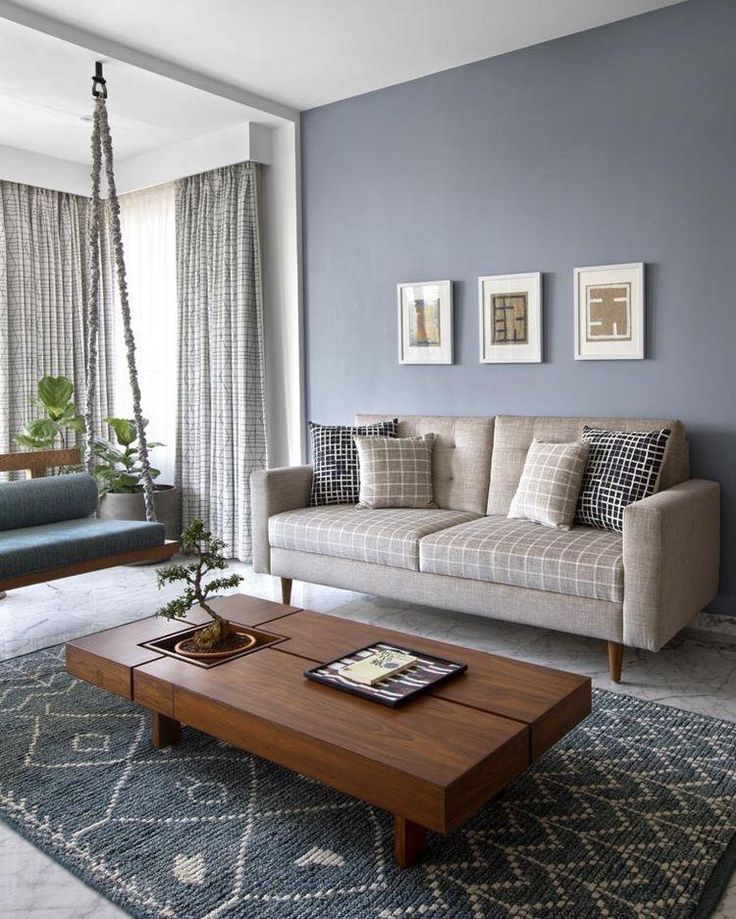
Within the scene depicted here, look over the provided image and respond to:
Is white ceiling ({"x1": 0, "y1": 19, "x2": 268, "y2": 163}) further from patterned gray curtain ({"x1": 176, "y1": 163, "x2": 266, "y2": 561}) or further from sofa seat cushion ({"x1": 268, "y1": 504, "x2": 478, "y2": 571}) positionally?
sofa seat cushion ({"x1": 268, "y1": 504, "x2": 478, "y2": 571})

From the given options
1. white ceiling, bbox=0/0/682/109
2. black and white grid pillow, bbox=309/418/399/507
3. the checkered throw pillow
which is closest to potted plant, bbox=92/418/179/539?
black and white grid pillow, bbox=309/418/399/507

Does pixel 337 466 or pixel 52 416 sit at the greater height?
pixel 52 416

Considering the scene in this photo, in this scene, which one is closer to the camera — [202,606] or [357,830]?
[357,830]

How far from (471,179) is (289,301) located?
4.41ft

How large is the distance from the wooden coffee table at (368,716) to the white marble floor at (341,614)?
1.55 feet

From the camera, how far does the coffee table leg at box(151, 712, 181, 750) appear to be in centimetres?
248

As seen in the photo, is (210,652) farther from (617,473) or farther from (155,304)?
(155,304)

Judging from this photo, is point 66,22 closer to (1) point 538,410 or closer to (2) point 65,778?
(1) point 538,410

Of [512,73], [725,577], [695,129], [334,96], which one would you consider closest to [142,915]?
[725,577]

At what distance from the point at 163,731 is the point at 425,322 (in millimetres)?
2615

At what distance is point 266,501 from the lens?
4.04 meters

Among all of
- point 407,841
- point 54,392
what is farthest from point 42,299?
point 407,841

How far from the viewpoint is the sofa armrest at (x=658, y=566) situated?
2.84m

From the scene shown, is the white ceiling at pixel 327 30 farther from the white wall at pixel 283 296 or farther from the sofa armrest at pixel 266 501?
the sofa armrest at pixel 266 501
